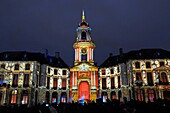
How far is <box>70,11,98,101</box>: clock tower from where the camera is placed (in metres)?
39.2

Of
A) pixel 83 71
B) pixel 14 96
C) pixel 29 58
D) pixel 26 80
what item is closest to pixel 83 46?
pixel 83 71

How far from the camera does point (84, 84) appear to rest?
132ft

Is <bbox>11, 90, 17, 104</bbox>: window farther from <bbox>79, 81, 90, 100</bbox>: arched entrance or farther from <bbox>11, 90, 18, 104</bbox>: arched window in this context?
<bbox>79, 81, 90, 100</bbox>: arched entrance

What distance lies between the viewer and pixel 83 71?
4044cm

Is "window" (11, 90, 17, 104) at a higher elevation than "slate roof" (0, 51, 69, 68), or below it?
below

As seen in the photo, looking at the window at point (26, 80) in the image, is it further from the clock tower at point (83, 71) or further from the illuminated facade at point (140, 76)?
the illuminated facade at point (140, 76)

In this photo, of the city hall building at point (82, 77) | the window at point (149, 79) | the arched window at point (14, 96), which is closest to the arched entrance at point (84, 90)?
the city hall building at point (82, 77)

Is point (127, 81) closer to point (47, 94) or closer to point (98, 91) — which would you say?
point (98, 91)

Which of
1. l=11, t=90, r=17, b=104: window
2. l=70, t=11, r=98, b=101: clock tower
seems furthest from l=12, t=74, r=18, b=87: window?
l=70, t=11, r=98, b=101: clock tower

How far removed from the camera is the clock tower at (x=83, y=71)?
39.2m

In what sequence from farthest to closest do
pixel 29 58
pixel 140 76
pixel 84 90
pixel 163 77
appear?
pixel 84 90 < pixel 29 58 < pixel 140 76 < pixel 163 77

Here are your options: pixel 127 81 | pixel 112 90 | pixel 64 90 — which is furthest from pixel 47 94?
pixel 127 81

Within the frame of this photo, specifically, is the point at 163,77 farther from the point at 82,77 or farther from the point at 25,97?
the point at 25,97

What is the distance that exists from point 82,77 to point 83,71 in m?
1.47
